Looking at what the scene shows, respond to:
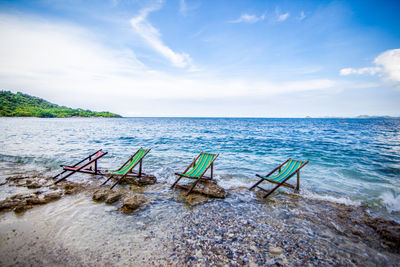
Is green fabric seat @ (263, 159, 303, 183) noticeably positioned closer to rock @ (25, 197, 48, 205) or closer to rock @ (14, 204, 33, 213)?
rock @ (25, 197, 48, 205)

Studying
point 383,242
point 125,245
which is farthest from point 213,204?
point 383,242

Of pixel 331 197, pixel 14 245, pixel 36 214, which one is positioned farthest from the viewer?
pixel 331 197

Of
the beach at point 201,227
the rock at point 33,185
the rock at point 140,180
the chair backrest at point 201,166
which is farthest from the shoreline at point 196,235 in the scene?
the rock at point 33,185

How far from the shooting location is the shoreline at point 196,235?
8.96ft

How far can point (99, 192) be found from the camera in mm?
4906

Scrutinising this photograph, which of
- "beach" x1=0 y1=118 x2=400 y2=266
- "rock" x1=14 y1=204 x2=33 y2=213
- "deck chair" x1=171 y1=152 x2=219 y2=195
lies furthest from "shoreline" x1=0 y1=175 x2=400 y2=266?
"deck chair" x1=171 y1=152 x2=219 y2=195

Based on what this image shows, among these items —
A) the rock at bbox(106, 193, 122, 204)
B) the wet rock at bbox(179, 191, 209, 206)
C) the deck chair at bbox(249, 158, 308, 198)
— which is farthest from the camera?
the deck chair at bbox(249, 158, 308, 198)

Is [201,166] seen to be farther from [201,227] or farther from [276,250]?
[276,250]

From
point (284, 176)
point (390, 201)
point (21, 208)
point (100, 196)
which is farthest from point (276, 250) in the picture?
point (21, 208)

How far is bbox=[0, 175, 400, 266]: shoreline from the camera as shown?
2.73 meters

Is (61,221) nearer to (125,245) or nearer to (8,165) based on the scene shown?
(125,245)

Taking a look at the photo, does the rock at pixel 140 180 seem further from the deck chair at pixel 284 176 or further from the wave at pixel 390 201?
the wave at pixel 390 201

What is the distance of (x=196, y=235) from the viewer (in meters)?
3.28

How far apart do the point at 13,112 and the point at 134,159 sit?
94.7 m
